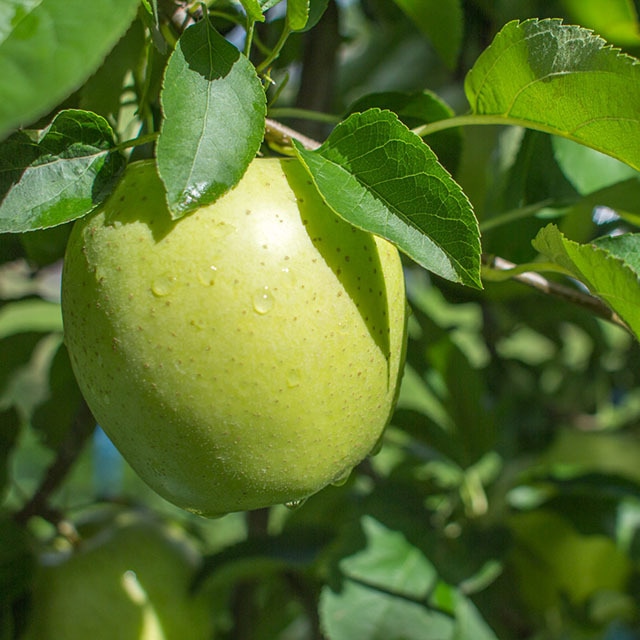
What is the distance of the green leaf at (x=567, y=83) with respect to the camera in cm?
46

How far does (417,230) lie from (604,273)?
0.11m

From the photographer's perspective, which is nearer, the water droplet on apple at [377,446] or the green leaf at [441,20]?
the water droplet on apple at [377,446]

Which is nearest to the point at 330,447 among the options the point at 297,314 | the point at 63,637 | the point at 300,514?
the point at 297,314

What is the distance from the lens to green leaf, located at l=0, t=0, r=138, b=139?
1.00 feet

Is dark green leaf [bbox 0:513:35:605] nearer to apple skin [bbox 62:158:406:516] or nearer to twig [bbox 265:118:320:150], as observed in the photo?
apple skin [bbox 62:158:406:516]

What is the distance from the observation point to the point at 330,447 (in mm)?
477

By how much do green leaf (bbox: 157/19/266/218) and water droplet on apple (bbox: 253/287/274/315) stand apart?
0.06 metres

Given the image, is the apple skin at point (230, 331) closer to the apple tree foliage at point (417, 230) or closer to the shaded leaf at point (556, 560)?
the apple tree foliage at point (417, 230)

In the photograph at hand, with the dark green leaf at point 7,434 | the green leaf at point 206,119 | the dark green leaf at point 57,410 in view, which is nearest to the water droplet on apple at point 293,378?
the green leaf at point 206,119

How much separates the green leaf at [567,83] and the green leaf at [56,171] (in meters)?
0.24

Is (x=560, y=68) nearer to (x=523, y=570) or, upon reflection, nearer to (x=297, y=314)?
(x=297, y=314)

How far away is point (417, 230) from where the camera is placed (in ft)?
1.41

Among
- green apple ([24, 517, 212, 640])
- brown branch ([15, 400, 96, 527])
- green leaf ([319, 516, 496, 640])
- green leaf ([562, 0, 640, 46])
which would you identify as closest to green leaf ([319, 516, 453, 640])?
green leaf ([319, 516, 496, 640])

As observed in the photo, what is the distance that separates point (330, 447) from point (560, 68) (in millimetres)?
265
